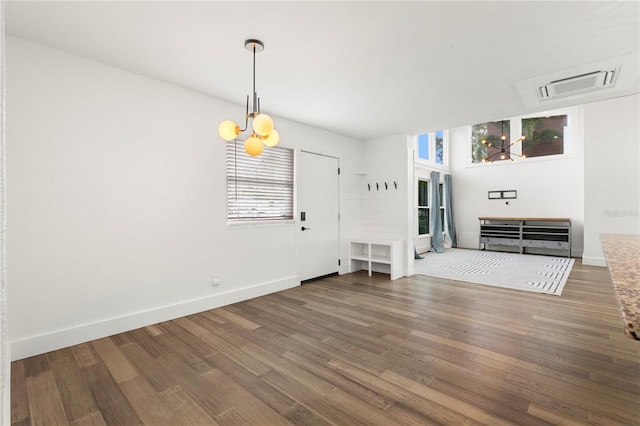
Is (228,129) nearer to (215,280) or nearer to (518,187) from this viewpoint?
(215,280)

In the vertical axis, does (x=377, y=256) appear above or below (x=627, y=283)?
below

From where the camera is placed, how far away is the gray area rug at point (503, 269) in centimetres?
463

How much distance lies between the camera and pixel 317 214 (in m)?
5.07

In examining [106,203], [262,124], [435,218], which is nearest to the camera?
[262,124]

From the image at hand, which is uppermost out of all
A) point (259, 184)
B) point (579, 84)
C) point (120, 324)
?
point (579, 84)

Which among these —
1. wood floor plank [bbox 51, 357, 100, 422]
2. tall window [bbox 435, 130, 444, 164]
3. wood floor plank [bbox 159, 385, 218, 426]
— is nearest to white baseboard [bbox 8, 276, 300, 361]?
wood floor plank [bbox 51, 357, 100, 422]

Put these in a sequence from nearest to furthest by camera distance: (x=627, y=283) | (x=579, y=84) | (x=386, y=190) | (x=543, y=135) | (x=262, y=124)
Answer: (x=627, y=283) → (x=262, y=124) → (x=579, y=84) → (x=386, y=190) → (x=543, y=135)

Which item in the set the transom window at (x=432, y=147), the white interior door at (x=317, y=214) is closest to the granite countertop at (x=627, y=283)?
the white interior door at (x=317, y=214)

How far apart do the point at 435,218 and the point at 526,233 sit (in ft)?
7.11

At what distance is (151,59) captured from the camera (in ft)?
9.14

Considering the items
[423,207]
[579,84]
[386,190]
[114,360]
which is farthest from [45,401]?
[423,207]

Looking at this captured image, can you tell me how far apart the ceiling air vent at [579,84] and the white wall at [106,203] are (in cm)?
368

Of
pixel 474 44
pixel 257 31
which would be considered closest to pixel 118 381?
pixel 257 31

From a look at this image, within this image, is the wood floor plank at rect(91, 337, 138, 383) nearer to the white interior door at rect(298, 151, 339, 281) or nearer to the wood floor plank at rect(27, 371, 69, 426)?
the wood floor plank at rect(27, 371, 69, 426)
